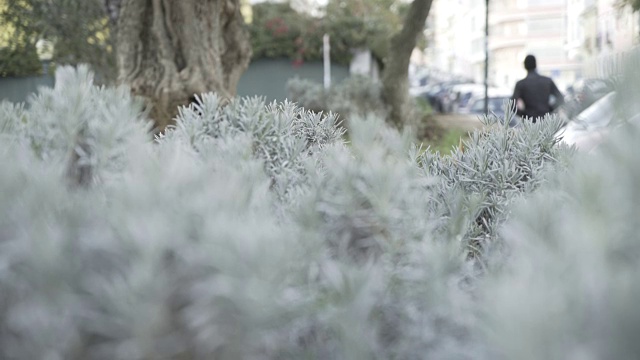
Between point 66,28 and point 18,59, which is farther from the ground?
point 66,28

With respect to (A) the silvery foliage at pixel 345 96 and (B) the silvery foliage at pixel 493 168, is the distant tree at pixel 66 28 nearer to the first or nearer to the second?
(A) the silvery foliage at pixel 345 96

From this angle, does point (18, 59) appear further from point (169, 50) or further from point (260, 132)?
point (260, 132)

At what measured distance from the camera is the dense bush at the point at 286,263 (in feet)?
4.89

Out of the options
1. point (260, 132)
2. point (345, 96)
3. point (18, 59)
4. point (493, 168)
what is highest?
point (260, 132)

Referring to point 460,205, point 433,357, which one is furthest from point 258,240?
point 460,205

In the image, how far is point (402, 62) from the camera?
20172 mm

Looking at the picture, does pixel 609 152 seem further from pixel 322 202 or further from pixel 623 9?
pixel 623 9

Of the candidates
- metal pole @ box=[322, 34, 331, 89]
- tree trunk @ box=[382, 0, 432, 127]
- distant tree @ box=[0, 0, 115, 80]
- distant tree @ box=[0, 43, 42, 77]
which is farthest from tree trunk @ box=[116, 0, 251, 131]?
metal pole @ box=[322, 34, 331, 89]

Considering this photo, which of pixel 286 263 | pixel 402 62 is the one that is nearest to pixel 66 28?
pixel 402 62

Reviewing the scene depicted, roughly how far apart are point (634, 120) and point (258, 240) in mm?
881

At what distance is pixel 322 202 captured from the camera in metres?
2.02

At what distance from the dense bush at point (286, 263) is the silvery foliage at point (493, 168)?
637 mm

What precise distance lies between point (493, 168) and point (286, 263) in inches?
64.9

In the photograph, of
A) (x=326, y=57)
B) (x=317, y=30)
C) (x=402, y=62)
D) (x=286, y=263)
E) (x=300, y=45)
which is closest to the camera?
(x=286, y=263)
